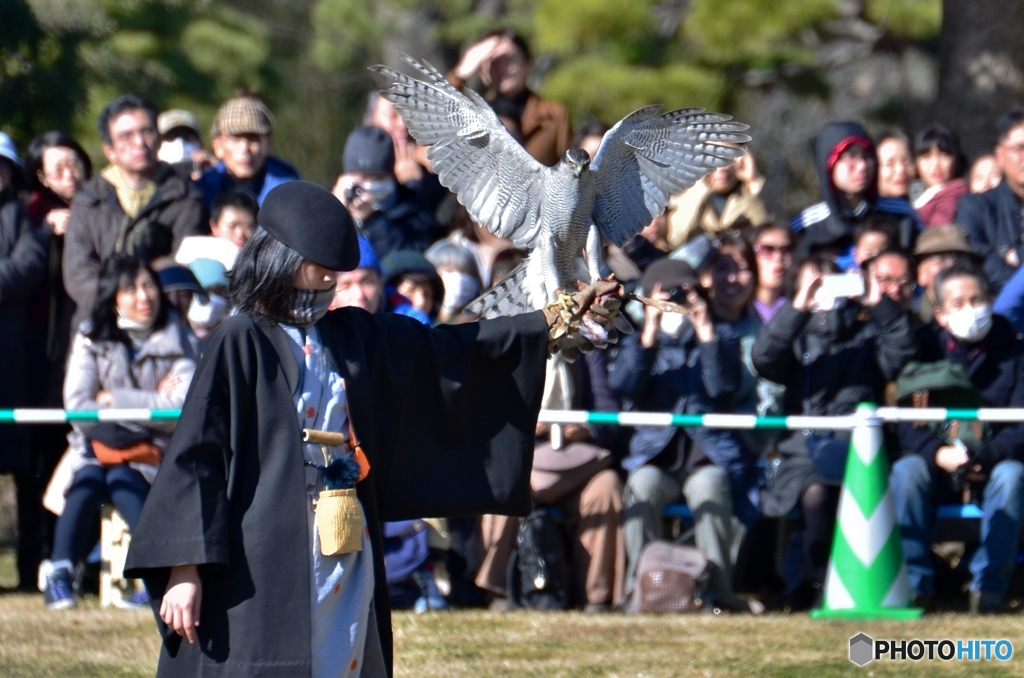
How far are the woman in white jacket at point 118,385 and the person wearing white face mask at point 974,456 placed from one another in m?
3.21

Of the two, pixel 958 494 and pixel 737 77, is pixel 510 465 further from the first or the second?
pixel 737 77

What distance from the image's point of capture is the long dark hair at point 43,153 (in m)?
6.68

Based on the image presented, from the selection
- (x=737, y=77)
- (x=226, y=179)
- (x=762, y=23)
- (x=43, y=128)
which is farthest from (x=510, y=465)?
(x=737, y=77)

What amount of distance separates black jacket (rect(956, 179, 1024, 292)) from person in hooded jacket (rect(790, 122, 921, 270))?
0.28 metres

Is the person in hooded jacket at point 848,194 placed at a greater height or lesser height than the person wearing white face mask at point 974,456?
greater

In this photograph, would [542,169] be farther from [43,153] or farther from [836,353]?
[43,153]

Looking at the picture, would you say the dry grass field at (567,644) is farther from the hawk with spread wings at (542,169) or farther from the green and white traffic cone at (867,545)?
the hawk with spread wings at (542,169)

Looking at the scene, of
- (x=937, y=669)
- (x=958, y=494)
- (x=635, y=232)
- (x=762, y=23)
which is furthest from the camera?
(x=762, y=23)

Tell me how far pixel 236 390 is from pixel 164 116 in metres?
4.96

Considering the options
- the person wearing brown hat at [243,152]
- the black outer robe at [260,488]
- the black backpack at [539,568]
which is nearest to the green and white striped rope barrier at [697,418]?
the black backpack at [539,568]

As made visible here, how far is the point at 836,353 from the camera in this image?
5.91 meters

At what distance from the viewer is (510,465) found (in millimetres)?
3422

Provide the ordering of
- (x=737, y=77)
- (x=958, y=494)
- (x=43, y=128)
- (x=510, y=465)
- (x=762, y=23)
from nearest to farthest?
1. (x=510, y=465)
2. (x=958, y=494)
3. (x=43, y=128)
4. (x=762, y=23)
5. (x=737, y=77)

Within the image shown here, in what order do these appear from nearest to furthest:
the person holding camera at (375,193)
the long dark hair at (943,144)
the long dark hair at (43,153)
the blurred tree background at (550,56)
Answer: the person holding camera at (375,193)
the long dark hair at (43,153)
the long dark hair at (943,144)
the blurred tree background at (550,56)
